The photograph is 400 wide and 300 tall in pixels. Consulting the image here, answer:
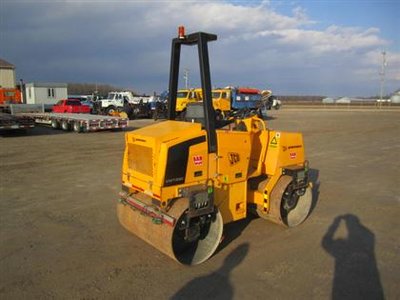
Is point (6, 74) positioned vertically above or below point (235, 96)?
above

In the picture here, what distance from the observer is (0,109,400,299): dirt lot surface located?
418 cm

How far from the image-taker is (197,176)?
475 cm

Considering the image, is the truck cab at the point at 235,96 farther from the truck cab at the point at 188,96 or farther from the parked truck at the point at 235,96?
the truck cab at the point at 188,96

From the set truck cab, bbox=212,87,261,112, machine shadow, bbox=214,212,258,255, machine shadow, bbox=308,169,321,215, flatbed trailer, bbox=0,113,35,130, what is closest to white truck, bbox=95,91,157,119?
truck cab, bbox=212,87,261,112

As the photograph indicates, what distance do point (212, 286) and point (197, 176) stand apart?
1315 millimetres

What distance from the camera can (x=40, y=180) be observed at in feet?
30.4

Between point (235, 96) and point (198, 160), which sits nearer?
point (198, 160)

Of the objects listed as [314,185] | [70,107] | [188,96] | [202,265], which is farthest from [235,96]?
[202,265]

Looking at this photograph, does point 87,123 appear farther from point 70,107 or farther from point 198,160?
point 198,160

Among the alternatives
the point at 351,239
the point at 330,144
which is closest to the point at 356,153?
the point at 330,144

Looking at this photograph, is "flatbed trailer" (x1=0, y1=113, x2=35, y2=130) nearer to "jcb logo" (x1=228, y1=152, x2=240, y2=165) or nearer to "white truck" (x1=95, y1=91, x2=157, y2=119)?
"white truck" (x1=95, y1=91, x2=157, y2=119)

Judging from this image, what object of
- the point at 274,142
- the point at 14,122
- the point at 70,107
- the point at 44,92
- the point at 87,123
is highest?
the point at 44,92

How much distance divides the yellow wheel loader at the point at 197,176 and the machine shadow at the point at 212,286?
0.35m

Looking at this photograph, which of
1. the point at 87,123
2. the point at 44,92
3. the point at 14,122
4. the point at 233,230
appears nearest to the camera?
the point at 233,230
